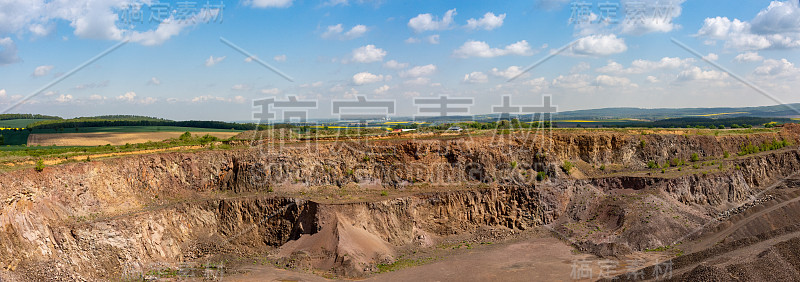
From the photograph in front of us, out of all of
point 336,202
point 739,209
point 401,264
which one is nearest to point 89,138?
point 336,202

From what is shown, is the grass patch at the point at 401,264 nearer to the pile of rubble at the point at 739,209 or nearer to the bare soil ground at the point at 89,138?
the pile of rubble at the point at 739,209

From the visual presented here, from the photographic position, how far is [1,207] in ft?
86.4

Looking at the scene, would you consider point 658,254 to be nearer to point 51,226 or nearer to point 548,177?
point 548,177

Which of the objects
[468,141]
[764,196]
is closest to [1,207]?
[468,141]

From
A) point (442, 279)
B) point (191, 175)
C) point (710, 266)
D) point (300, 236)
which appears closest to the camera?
point (710, 266)

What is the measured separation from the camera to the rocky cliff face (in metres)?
28.9

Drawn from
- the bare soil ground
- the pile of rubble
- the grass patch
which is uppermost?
the bare soil ground

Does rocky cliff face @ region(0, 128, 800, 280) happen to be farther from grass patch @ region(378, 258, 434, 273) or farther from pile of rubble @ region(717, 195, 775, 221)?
pile of rubble @ region(717, 195, 775, 221)

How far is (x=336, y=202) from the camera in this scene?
3684 centimetres

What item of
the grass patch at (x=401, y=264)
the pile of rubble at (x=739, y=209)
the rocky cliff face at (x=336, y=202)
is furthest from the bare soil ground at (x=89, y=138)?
the pile of rubble at (x=739, y=209)

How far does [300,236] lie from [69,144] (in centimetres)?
4034

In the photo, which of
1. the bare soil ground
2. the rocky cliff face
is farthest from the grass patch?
the bare soil ground

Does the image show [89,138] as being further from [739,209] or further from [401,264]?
[739,209]

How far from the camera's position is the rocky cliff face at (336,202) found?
28.9 m
